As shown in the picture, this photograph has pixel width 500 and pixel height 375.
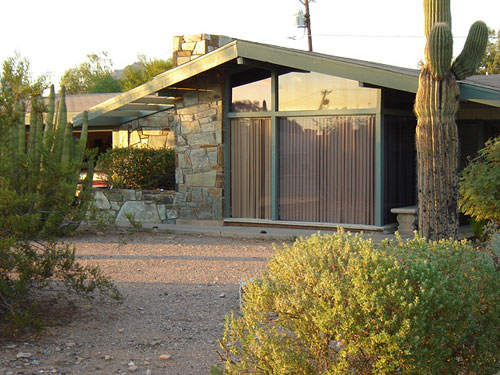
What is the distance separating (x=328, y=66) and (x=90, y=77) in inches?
1630

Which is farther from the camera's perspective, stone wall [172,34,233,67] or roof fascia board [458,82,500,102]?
stone wall [172,34,233,67]

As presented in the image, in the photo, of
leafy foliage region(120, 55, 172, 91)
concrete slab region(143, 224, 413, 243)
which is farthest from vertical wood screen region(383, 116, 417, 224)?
leafy foliage region(120, 55, 172, 91)

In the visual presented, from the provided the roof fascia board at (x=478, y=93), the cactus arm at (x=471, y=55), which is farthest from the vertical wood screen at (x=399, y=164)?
the cactus arm at (x=471, y=55)

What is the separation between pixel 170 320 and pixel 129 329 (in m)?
0.48

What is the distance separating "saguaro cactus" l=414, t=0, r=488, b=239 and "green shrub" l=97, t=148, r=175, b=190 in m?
7.58

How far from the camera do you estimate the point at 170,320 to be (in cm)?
648

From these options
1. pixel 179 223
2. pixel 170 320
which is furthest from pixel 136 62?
pixel 170 320

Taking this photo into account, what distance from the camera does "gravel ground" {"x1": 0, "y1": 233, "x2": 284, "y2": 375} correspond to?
5215 mm

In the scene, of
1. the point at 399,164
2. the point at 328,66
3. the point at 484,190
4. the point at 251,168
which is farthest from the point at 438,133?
the point at 251,168

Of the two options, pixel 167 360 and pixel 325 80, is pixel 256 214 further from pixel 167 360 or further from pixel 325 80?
pixel 167 360

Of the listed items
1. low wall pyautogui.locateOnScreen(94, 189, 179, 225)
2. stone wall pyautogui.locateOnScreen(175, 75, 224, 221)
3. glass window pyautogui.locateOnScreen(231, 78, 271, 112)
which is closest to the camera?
glass window pyautogui.locateOnScreen(231, 78, 271, 112)

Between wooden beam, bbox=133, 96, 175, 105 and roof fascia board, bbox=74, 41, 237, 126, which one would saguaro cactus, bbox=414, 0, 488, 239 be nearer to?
roof fascia board, bbox=74, 41, 237, 126

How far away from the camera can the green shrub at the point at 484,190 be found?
9.83 meters

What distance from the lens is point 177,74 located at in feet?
41.3
